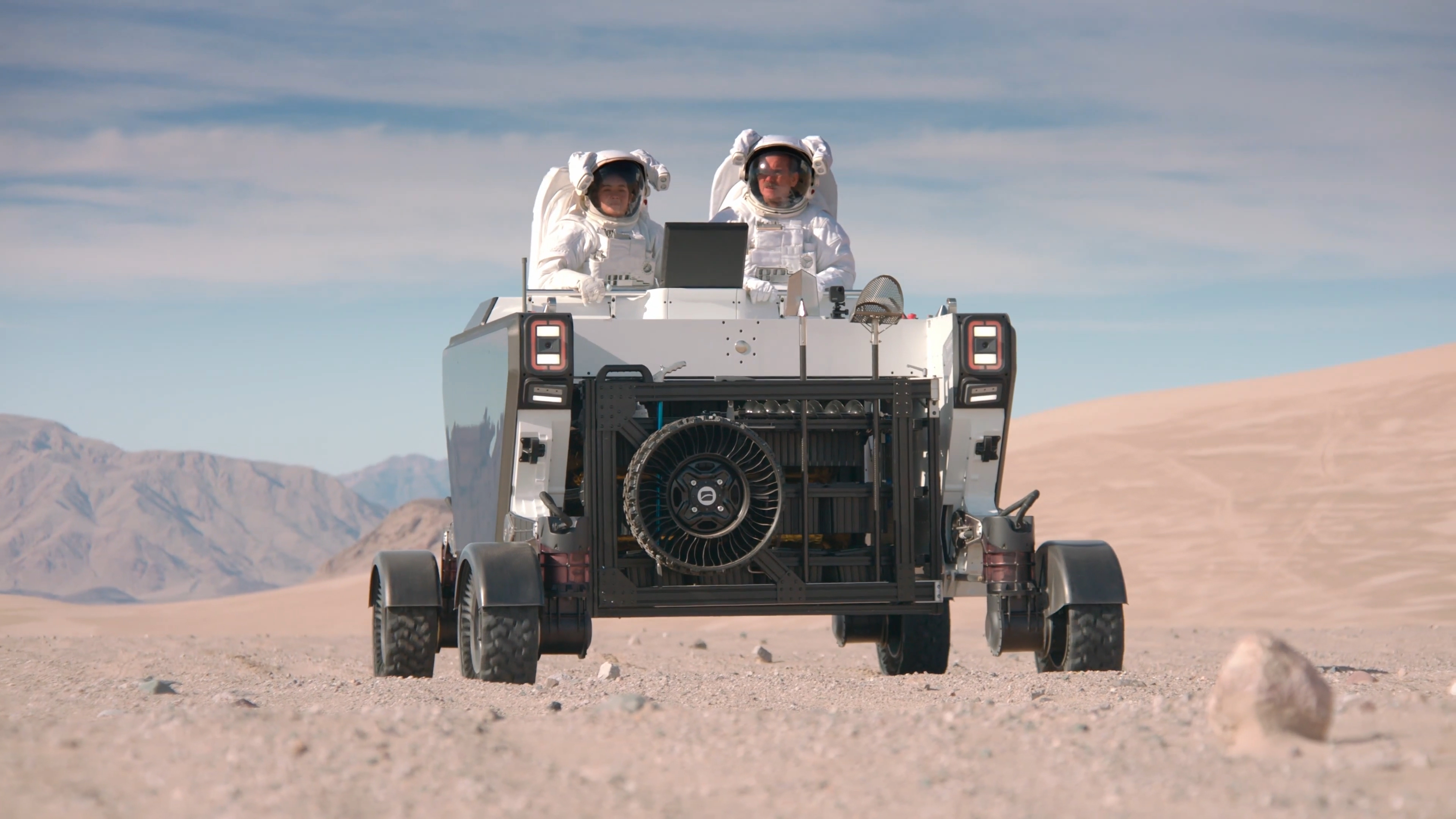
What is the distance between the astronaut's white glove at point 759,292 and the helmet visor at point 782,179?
1256mm

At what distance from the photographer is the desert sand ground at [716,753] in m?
4.88

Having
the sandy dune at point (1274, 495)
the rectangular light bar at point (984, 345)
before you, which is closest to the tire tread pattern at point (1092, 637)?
the rectangular light bar at point (984, 345)

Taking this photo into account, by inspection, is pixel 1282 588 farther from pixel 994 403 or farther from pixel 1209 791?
pixel 1209 791

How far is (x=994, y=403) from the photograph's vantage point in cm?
926

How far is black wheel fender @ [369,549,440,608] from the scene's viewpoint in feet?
31.3

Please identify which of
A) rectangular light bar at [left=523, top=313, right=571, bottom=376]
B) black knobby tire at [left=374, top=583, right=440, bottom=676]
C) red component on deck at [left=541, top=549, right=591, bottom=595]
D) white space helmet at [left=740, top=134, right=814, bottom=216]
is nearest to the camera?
rectangular light bar at [left=523, top=313, right=571, bottom=376]

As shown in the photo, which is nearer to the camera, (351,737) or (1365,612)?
(351,737)

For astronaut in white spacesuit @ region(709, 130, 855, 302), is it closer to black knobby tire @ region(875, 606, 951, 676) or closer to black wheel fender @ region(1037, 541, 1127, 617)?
black knobby tire @ region(875, 606, 951, 676)

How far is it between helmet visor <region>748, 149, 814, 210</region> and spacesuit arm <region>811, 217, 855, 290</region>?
0.82 feet

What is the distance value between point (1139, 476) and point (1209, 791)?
26.4m

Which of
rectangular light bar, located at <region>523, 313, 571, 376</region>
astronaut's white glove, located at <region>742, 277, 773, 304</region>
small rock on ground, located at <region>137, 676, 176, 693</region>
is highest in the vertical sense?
astronaut's white glove, located at <region>742, 277, 773, 304</region>

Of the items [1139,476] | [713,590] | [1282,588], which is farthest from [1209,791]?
[1139,476]

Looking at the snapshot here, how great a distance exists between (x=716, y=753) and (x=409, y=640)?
14.0ft

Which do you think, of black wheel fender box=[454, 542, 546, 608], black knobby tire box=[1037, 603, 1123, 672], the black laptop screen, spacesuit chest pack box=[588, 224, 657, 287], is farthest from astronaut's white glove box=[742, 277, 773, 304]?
black knobby tire box=[1037, 603, 1123, 672]
